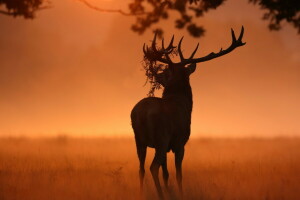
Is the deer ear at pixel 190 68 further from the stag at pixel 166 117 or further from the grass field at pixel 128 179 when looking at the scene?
the grass field at pixel 128 179

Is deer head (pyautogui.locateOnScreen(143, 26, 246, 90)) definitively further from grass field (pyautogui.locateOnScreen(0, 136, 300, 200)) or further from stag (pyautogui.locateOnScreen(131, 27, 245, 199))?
grass field (pyautogui.locateOnScreen(0, 136, 300, 200))

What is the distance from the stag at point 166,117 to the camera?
11.2 metres

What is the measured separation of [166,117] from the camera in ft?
37.2

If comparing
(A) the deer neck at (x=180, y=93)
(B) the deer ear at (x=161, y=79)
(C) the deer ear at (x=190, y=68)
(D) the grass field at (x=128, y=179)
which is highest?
(C) the deer ear at (x=190, y=68)

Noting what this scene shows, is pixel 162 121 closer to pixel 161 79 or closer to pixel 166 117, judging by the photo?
pixel 166 117

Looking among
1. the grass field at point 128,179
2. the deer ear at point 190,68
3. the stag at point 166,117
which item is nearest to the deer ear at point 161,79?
the stag at point 166,117

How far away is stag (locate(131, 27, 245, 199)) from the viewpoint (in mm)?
11242

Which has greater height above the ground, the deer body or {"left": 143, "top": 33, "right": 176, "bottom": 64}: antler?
{"left": 143, "top": 33, "right": 176, "bottom": 64}: antler

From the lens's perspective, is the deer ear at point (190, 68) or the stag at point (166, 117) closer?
the stag at point (166, 117)

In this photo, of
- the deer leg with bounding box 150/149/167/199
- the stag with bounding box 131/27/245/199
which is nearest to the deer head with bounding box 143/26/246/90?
the stag with bounding box 131/27/245/199

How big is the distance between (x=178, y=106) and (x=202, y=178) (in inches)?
109

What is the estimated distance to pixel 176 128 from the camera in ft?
38.0

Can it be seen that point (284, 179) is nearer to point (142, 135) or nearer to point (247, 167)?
point (247, 167)

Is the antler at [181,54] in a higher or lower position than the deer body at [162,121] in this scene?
higher
